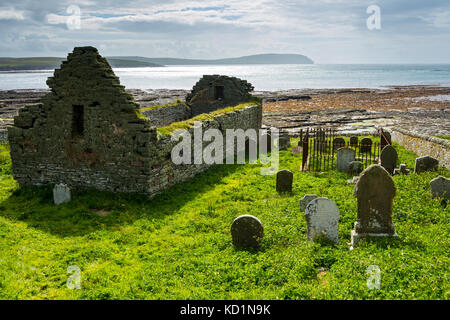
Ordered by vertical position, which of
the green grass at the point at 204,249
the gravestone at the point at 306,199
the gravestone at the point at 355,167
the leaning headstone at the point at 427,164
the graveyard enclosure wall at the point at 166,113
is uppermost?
the graveyard enclosure wall at the point at 166,113

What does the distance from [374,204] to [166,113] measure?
17.8 meters

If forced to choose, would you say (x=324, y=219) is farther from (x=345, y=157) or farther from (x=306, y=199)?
(x=345, y=157)

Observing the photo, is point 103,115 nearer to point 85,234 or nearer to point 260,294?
point 85,234

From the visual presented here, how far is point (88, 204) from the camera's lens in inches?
456

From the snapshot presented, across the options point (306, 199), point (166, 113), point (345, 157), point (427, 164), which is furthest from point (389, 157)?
point (166, 113)

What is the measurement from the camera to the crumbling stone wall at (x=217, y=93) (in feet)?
85.8

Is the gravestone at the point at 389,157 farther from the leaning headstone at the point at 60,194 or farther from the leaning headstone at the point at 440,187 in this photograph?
the leaning headstone at the point at 60,194

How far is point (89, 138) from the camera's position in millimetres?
12492

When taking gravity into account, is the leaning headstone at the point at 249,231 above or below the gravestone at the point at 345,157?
below

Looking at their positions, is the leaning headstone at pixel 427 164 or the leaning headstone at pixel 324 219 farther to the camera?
the leaning headstone at pixel 427 164

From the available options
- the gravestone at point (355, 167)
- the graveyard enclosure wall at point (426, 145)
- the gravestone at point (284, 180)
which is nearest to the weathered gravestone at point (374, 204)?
the gravestone at point (284, 180)

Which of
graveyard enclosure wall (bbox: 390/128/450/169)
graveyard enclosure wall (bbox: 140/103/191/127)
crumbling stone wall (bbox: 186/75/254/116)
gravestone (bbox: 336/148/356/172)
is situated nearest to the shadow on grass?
gravestone (bbox: 336/148/356/172)

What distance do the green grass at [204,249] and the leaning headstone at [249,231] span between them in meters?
0.25
